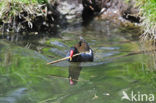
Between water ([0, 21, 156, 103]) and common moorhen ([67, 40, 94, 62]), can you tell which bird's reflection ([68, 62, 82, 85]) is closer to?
water ([0, 21, 156, 103])

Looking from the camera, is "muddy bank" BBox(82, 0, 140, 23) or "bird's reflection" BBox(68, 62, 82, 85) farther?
"muddy bank" BBox(82, 0, 140, 23)

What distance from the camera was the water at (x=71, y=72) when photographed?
435 cm

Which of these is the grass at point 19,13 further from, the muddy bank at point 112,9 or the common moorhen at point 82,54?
the muddy bank at point 112,9

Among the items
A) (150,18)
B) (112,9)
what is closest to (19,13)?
(150,18)

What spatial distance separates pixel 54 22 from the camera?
899 cm

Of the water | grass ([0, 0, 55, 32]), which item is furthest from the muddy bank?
grass ([0, 0, 55, 32])

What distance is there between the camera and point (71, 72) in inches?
217

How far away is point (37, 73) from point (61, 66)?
0.67 metres

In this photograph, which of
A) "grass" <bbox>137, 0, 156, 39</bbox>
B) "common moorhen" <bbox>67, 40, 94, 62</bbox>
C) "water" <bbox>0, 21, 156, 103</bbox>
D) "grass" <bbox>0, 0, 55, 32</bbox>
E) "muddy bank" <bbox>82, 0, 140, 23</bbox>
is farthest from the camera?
"muddy bank" <bbox>82, 0, 140, 23</bbox>

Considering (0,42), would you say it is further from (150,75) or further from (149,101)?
(149,101)

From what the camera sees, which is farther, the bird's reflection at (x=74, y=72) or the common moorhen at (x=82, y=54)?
the common moorhen at (x=82, y=54)

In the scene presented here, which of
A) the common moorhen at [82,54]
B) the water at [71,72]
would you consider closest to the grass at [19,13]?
the water at [71,72]

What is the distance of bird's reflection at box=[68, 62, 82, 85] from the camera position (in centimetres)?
502

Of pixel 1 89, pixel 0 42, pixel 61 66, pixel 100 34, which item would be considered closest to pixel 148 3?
pixel 100 34
